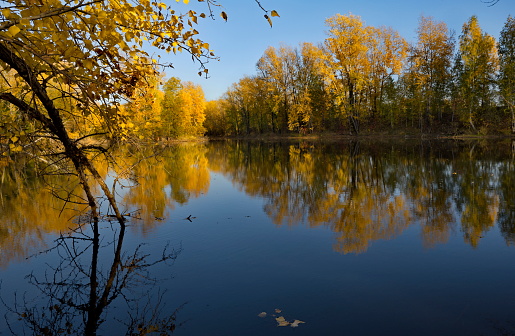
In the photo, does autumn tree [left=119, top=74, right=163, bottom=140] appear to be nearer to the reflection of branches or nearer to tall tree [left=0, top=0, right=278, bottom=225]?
tall tree [left=0, top=0, right=278, bottom=225]

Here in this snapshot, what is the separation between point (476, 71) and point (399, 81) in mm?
9075

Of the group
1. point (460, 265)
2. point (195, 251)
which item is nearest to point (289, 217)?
point (195, 251)

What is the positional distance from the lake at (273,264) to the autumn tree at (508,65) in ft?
91.1

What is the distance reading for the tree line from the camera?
34938 millimetres

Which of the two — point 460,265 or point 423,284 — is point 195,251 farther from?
point 460,265

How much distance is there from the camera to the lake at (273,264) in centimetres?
394

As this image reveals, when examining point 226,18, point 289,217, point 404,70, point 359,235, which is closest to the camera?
point 226,18

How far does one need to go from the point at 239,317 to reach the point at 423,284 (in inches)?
98.4

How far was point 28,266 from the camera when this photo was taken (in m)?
6.02

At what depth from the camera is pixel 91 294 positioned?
4.82 m

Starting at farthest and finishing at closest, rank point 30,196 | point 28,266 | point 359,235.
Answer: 1. point 30,196
2. point 359,235
3. point 28,266

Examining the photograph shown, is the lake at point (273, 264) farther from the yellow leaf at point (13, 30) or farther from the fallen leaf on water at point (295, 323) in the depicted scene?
the yellow leaf at point (13, 30)

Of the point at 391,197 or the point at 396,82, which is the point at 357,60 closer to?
the point at 396,82

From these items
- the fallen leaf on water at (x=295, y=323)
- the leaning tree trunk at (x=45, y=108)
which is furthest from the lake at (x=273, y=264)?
the leaning tree trunk at (x=45, y=108)
